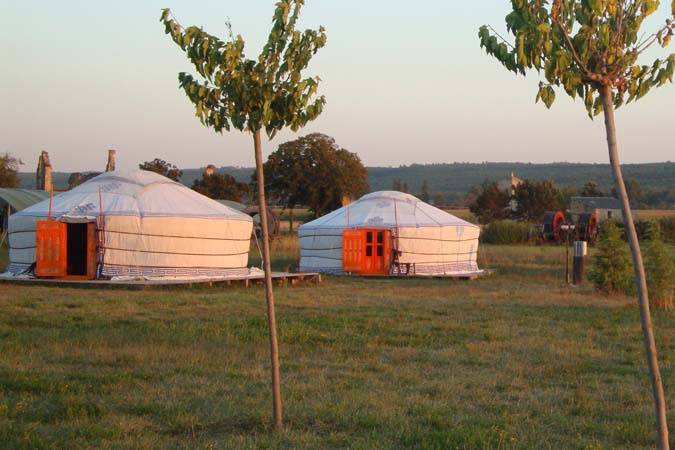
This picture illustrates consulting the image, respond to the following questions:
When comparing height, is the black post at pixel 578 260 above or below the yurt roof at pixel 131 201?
below

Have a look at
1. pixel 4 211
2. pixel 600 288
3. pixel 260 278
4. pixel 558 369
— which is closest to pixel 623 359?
pixel 558 369

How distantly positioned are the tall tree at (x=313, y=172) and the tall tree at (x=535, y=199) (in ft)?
39.6

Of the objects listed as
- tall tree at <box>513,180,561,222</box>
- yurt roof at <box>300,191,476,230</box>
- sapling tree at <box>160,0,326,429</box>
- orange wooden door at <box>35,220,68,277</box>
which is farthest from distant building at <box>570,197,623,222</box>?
sapling tree at <box>160,0,326,429</box>

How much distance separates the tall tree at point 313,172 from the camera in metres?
33.8

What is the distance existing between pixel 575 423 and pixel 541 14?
9.17 feet

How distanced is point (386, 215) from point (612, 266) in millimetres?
6441

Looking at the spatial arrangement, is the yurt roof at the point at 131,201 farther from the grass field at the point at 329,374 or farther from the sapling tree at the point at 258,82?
the sapling tree at the point at 258,82

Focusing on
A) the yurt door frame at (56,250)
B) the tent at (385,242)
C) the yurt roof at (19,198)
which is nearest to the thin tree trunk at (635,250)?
the yurt door frame at (56,250)

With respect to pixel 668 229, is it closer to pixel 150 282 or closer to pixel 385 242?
pixel 385 242

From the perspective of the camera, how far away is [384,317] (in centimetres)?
1112

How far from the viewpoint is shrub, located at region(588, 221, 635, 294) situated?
49.0 ft

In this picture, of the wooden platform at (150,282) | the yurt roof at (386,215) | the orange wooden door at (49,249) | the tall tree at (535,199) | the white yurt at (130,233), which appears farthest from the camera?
the tall tree at (535,199)

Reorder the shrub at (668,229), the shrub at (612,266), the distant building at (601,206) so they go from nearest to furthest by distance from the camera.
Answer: the shrub at (612,266) → the shrub at (668,229) → the distant building at (601,206)

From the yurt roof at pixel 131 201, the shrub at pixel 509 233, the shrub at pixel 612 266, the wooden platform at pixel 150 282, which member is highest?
the yurt roof at pixel 131 201
